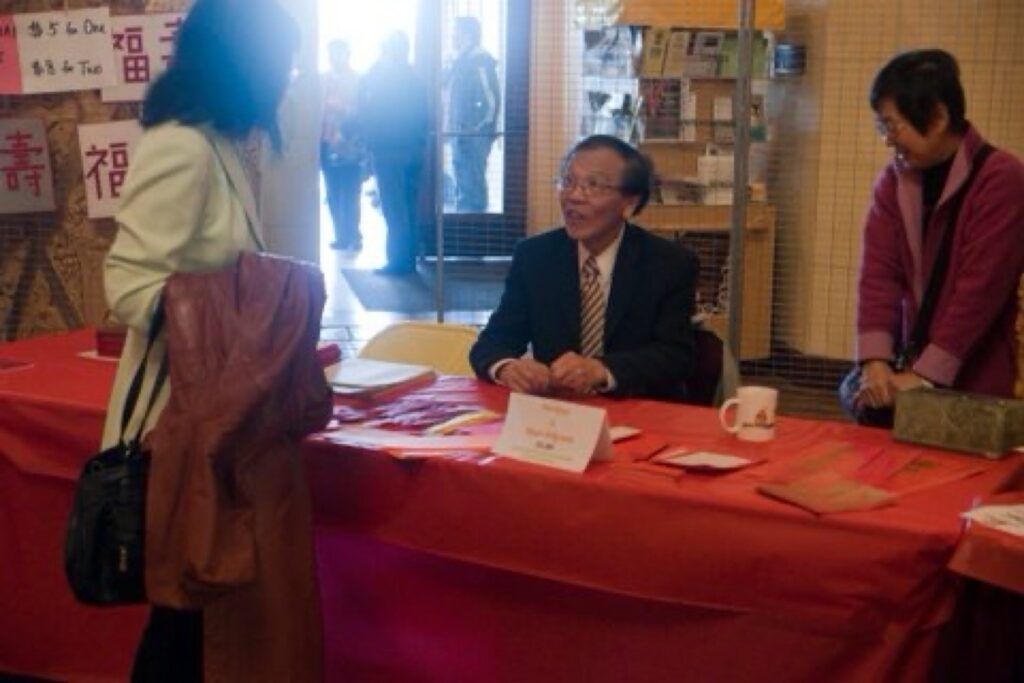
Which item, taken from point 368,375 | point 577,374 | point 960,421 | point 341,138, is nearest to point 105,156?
point 368,375

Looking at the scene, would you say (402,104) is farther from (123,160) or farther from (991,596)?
(991,596)

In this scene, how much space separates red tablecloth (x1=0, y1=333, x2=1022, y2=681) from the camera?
1.71m

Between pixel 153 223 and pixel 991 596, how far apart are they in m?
1.31

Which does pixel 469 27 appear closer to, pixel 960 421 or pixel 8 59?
pixel 8 59

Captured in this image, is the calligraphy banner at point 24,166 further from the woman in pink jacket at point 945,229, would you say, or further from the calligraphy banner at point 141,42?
the woman in pink jacket at point 945,229

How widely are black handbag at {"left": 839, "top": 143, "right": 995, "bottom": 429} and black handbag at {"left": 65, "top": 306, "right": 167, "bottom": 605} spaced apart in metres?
1.42

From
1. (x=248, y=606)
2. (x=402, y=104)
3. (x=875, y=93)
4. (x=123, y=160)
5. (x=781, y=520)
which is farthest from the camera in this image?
(x=402, y=104)

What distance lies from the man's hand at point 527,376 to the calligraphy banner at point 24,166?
1865mm

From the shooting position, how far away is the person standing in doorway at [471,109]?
5.32 metres

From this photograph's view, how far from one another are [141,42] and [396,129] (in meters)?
4.29

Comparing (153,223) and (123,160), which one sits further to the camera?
(123,160)

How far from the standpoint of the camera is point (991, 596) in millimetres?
1774

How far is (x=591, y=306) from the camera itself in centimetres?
259

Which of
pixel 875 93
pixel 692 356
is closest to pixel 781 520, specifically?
pixel 692 356
